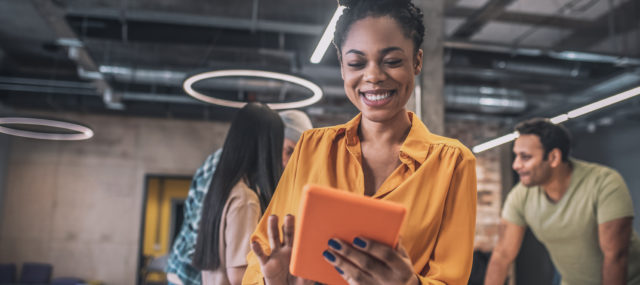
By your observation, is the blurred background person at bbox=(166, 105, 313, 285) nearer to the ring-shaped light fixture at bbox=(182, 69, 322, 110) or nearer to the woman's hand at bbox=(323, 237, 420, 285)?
the ring-shaped light fixture at bbox=(182, 69, 322, 110)

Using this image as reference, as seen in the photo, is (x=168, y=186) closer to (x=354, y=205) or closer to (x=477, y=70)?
(x=477, y=70)

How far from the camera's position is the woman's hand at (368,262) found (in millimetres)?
863

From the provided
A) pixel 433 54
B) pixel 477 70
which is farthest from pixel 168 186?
pixel 433 54

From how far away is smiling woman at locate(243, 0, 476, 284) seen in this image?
1.02 meters

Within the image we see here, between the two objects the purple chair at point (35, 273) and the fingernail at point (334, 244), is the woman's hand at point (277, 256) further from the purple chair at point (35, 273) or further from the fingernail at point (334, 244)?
the purple chair at point (35, 273)

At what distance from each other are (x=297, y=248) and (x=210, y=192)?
4.11ft

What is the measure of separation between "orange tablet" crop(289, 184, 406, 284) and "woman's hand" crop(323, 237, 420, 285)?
0.04 ft

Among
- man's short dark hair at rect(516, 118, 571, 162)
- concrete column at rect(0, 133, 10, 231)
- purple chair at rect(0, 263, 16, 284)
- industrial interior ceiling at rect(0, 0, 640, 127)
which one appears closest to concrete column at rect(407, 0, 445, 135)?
man's short dark hair at rect(516, 118, 571, 162)

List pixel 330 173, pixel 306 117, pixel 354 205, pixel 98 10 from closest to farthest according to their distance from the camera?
pixel 354 205 < pixel 330 173 < pixel 306 117 < pixel 98 10

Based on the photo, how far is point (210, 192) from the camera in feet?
6.81

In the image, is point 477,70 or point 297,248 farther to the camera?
point 477,70

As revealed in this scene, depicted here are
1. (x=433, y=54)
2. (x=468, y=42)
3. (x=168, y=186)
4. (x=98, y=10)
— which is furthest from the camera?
(x=168, y=186)

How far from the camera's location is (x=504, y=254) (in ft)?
10.6

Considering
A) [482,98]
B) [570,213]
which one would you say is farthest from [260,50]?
[570,213]
